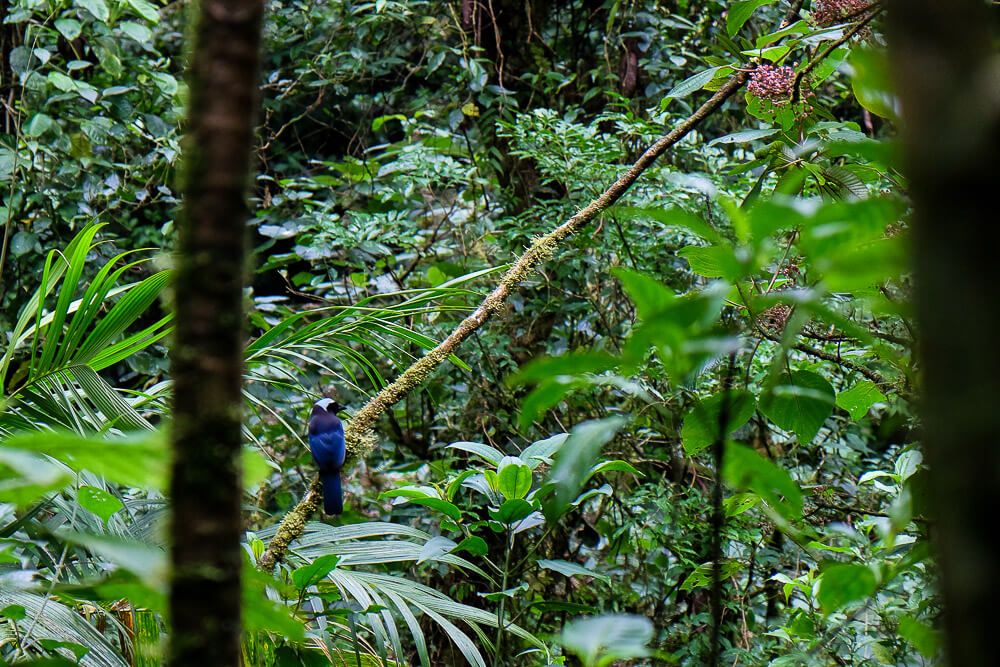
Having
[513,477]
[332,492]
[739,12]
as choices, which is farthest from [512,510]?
[332,492]

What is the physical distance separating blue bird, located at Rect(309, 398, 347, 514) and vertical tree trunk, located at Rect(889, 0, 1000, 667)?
2057 mm

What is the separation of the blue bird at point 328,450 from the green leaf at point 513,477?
3.21 feet

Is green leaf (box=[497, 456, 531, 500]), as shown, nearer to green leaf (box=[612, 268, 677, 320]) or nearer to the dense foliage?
the dense foliage

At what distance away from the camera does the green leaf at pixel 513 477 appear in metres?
1.38

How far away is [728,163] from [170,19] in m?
2.95

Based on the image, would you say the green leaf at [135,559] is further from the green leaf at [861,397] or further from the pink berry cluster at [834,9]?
the pink berry cluster at [834,9]

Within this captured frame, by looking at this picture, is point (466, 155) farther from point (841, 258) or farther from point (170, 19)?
point (841, 258)

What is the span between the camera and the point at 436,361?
161cm

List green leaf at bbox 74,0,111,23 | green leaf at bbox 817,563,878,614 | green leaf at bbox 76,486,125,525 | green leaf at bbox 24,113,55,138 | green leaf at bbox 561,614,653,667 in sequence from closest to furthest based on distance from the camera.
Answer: green leaf at bbox 561,614,653,667, green leaf at bbox 817,563,878,614, green leaf at bbox 76,486,125,525, green leaf at bbox 74,0,111,23, green leaf at bbox 24,113,55,138

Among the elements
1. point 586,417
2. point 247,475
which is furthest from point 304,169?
point 247,475

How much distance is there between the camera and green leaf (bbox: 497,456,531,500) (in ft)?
4.54

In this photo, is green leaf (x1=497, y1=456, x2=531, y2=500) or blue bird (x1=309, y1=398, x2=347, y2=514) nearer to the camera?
green leaf (x1=497, y1=456, x2=531, y2=500)

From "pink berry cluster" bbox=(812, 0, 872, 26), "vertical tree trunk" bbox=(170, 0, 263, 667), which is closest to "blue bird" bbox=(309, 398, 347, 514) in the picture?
"pink berry cluster" bbox=(812, 0, 872, 26)

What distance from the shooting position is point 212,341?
1.49ft
